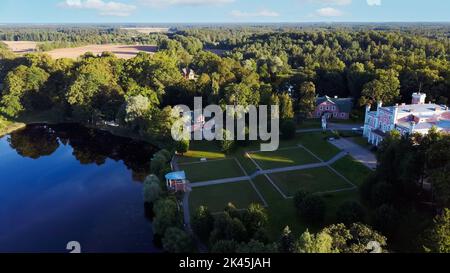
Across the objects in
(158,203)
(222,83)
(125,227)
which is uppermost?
(222,83)

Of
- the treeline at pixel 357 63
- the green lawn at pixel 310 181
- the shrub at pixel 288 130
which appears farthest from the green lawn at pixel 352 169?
the treeline at pixel 357 63

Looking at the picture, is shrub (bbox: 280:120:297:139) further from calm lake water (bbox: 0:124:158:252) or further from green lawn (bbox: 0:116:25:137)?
green lawn (bbox: 0:116:25:137)

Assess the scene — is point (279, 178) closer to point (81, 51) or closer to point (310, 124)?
point (310, 124)

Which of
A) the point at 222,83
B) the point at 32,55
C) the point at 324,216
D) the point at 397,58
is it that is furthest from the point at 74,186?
the point at 397,58

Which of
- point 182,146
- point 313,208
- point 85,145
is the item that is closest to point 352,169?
point 313,208

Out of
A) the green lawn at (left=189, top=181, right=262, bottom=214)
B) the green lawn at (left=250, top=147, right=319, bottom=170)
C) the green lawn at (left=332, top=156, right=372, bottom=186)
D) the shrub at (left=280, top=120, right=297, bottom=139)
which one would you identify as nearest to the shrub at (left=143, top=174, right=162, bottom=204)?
the green lawn at (left=189, top=181, right=262, bottom=214)
